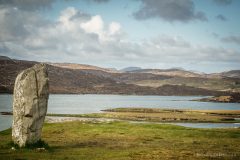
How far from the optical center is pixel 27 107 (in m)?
18.5

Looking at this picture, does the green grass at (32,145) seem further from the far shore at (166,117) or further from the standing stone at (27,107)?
the far shore at (166,117)

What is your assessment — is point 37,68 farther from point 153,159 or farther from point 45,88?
point 153,159

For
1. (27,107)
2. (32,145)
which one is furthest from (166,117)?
(27,107)

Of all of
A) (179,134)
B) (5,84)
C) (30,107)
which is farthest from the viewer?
(5,84)

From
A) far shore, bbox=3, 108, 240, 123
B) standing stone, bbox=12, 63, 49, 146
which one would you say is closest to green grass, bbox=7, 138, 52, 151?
standing stone, bbox=12, 63, 49, 146

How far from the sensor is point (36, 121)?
1900 centimetres

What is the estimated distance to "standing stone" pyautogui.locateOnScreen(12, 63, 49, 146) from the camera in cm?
1847

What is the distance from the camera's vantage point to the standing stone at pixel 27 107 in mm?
18469

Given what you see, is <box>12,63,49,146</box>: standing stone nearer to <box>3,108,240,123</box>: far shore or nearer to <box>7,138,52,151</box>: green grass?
<box>7,138,52,151</box>: green grass

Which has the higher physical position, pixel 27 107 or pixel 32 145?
pixel 27 107

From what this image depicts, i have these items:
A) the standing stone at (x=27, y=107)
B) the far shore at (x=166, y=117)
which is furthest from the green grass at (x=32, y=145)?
the far shore at (x=166, y=117)

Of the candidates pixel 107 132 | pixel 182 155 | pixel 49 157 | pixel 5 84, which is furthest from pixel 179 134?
pixel 5 84

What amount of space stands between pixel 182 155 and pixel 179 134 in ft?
44.6

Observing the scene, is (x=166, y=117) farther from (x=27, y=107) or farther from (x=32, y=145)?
(x=27, y=107)
